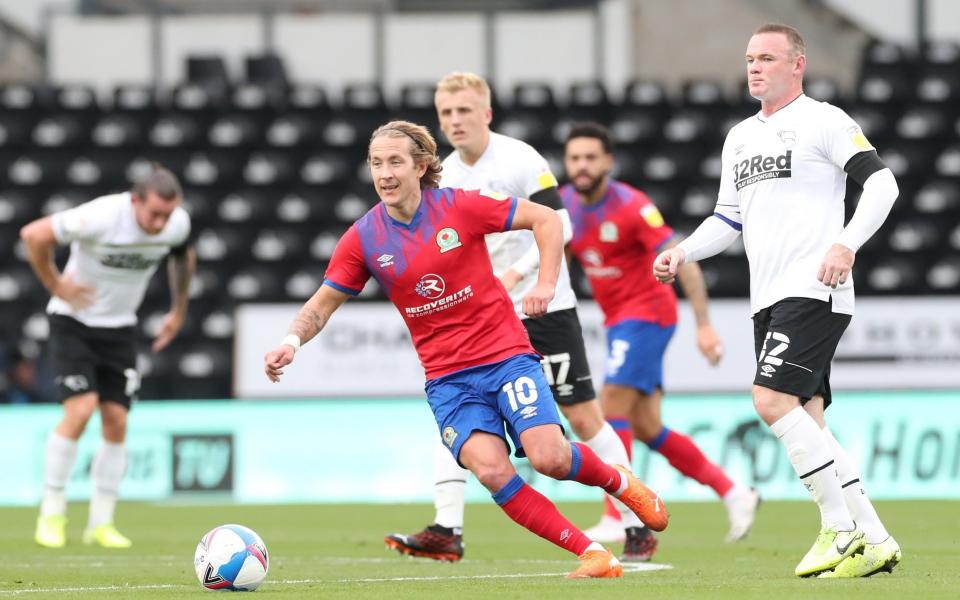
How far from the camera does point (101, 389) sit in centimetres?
1016

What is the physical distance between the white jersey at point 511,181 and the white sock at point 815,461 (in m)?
1.92

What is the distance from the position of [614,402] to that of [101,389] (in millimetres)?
3243

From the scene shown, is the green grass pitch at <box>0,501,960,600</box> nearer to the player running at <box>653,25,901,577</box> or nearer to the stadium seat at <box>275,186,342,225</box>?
the player running at <box>653,25,901,577</box>

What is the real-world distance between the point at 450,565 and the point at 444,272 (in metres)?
1.84

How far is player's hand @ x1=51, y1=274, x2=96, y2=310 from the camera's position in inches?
393

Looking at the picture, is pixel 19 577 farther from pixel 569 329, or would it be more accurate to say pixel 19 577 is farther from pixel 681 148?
pixel 681 148

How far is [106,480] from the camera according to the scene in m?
10.0

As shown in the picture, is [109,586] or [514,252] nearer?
[109,586]

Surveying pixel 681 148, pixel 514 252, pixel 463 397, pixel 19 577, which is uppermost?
pixel 681 148

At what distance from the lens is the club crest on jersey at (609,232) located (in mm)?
9453

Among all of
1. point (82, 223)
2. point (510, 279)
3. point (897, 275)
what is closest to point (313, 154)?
point (897, 275)

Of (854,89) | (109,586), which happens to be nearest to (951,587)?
(109,586)

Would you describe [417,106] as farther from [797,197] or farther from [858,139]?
[858,139]

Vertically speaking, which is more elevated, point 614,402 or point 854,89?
point 854,89
